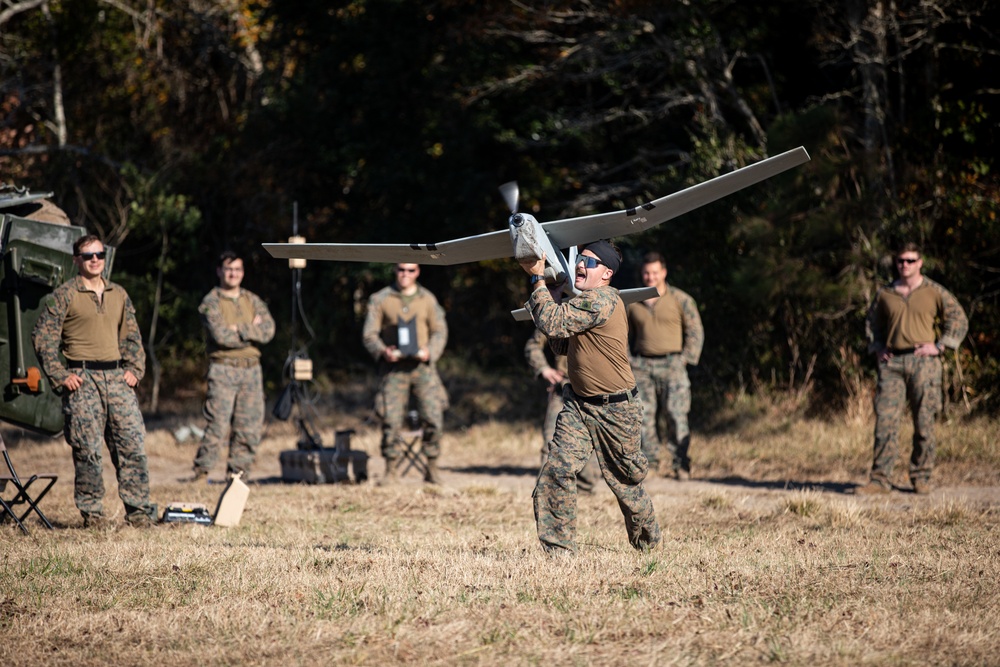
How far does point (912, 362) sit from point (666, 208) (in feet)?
15.5

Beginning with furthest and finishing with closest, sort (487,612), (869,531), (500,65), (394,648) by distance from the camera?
1. (500,65)
2. (869,531)
3. (487,612)
4. (394,648)

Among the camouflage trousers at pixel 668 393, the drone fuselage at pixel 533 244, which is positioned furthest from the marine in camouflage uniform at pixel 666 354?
the drone fuselage at pixel 533 244

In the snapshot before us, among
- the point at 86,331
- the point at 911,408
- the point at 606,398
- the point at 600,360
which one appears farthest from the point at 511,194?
the point at 911,408

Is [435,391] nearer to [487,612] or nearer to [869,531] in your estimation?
[869,531]

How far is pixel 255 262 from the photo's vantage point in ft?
65.8

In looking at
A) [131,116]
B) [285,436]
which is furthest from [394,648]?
[131,116]

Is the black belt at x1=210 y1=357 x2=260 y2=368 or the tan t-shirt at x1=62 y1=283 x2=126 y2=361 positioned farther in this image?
the black belt at x1=210 y1=357 x2=260 y2=368

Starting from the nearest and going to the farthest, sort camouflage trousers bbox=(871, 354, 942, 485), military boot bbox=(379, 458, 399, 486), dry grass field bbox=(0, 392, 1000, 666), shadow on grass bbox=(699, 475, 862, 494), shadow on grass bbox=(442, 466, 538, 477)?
dry grass field bbox=(0, 392, 1000, 666) < camouflage trousers bbox=(871, 354, 942, 485) < shadow on grass bbox=(699, 475, 862, 494) < military boot bbox=(379, 458, 399, 486) < shadow on grass bbox=(442, 466, 538, 477)

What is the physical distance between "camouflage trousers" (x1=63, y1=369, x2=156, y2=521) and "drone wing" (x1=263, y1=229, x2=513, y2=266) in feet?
7.75

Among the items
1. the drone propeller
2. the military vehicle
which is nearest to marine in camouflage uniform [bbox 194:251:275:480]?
the military vehicle

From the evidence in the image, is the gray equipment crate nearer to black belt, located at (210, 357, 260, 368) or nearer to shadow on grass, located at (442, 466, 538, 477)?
black belt, located at (210, 357, 260, 368)

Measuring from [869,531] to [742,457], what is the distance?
180 inches

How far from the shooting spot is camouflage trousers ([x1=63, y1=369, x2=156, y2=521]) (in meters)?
8.07

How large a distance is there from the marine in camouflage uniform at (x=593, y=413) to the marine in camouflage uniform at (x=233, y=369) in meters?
5.13
